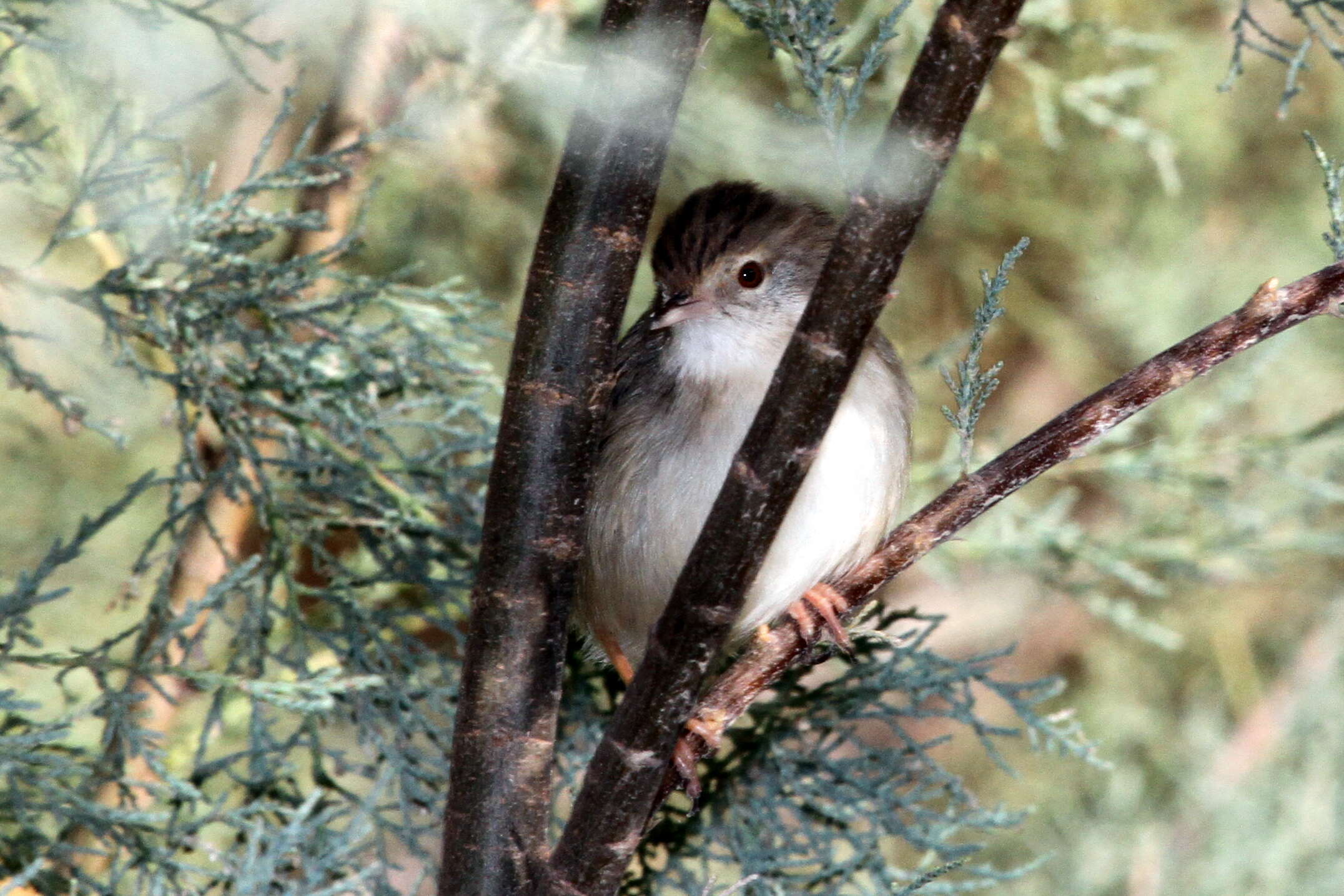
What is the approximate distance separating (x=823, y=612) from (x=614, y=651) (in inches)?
25.8

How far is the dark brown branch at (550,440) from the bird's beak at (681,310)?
82 centimetres

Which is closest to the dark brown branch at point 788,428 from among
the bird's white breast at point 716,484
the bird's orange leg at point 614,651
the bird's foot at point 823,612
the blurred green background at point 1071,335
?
the bird's foot at point 823,612

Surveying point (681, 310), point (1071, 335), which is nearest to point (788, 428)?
point (681, 310)

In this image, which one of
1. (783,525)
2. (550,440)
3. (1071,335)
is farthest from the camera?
(1071,335)

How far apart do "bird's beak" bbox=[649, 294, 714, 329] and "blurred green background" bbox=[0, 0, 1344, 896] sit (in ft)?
1.32

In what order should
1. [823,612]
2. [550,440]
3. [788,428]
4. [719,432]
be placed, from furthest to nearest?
1. [719,432]
2. [823,612]
3. [550,440]
4. [788,428]

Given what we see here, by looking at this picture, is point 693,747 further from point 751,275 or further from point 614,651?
point 751,275

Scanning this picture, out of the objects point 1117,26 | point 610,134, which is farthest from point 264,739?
point 1117,26

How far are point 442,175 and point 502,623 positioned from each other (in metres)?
2.56

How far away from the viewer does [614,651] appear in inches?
115

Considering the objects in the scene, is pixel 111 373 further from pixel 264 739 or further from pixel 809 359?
pixel 809 359

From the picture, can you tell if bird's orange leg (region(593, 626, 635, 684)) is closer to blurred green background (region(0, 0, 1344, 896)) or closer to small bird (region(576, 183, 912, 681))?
small bird (region(576, 183, 912, 681))

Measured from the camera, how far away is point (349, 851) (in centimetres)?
229

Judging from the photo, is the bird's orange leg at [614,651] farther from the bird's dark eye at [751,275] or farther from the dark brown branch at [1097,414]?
the dark brown branch at [1097,414]
